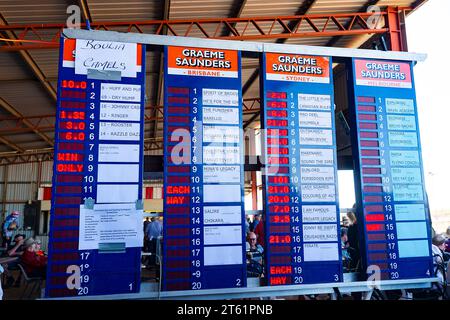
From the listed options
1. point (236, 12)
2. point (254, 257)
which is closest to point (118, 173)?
point (254, 257)

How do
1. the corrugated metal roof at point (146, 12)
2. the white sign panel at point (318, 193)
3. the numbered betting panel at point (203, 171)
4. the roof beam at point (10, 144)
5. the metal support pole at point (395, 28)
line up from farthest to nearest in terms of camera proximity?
the roof beam at point (10, 144) < the metal support pole at point (395, 28) < the corrugated metal roof at point (146, 12) < the white sign panel at point (318, 193) < the numbered betting panel at point (203, 171)

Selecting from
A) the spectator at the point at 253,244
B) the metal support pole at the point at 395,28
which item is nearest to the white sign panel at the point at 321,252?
the spectator at the point at 253,244

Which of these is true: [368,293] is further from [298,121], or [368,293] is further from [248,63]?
[248,63]

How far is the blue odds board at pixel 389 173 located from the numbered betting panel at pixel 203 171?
1.66 m

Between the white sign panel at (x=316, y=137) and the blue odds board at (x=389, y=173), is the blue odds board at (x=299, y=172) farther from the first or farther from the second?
the blue odds board at (x=389, y=173)

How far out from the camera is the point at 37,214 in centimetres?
2153

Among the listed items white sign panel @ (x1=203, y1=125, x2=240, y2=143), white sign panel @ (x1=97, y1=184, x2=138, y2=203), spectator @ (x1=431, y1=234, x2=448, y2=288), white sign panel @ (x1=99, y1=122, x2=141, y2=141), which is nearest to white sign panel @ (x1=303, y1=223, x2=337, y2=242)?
white sign panel @ (x1=203, y1=125, x2=240, y2=143)

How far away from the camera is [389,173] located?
495cm

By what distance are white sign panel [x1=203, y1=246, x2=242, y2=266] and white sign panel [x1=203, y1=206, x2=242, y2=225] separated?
0.30 m

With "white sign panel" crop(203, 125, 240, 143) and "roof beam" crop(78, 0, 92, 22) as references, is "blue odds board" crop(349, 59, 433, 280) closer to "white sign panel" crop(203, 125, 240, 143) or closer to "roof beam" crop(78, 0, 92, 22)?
"white sign panel" crop(203, 125, 240, 143)

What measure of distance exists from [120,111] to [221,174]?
1.39 m

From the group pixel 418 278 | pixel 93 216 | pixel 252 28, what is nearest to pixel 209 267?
pixel 93 216

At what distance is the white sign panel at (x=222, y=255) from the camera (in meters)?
4.24

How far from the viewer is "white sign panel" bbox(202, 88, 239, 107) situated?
455cm
